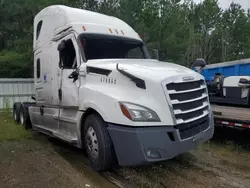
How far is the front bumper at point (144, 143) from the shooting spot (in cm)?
406

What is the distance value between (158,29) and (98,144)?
19.2 meters

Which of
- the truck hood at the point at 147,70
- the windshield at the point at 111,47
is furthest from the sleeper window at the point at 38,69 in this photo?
the truck hood at the point at 147,70

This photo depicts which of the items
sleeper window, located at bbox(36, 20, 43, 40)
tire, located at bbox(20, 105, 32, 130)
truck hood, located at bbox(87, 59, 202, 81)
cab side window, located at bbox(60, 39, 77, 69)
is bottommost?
tire, located at bbox(20, 105, 32, 130)

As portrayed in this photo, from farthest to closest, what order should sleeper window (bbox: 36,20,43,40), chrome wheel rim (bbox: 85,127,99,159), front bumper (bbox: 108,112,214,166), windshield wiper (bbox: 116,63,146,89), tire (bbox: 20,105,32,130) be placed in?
tire (bbox: 20,105,32,130) < sleeper window (bbox: 36,20,43,40) < chrome wheel rim (bbox: 85,127,99,159) < windshield wiper (bbox: 116,63,146,89) < front bumper (bbox: 108,112,214,166)

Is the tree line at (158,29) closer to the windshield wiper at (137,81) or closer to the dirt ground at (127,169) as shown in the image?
the dirt ground at (127,169)

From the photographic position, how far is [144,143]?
13.3 feet

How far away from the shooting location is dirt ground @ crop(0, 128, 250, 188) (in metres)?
4.39

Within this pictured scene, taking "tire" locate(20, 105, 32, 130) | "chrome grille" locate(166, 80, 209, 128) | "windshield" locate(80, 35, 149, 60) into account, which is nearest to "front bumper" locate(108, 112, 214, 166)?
"chrome grille" locate(166, 80, 209, 128)

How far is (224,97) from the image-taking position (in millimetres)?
7973

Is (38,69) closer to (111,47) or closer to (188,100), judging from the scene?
(111,47)

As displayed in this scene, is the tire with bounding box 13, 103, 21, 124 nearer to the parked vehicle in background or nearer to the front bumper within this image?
the parked vehicle in background

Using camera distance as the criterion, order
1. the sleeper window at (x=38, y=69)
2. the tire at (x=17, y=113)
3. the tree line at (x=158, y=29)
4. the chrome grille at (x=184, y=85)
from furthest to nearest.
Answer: the tree line at (x=158, y=29) < the tire at (x=17, y=113) < the sleeper window at (x=38, y=69) < the chrome grille at (x=184, y=85)

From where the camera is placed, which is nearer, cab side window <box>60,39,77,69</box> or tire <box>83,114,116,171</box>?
tire <box>83,114,116,171</box>

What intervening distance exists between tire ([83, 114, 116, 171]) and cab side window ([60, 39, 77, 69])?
53.8 inches
